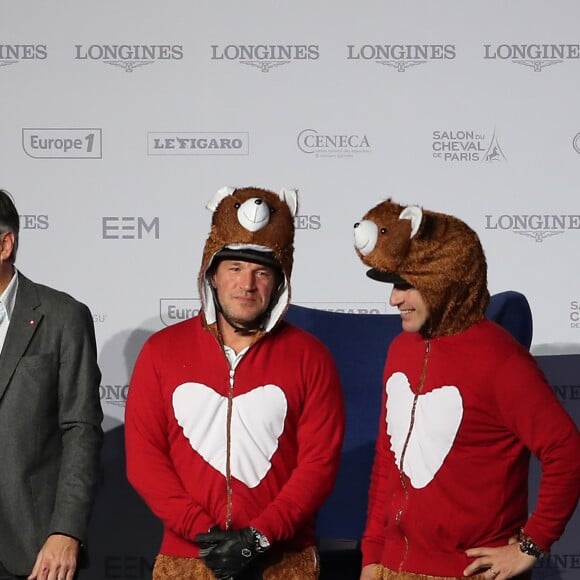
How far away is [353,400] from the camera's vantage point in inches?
141

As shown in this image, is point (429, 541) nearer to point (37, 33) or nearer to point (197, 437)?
point (197, 437)

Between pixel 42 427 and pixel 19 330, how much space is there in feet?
0.74

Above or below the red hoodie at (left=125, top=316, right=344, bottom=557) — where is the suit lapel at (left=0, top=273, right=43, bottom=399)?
above

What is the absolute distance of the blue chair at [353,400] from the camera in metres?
3.54

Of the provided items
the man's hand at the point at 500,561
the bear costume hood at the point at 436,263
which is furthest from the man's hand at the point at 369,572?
the bear costume hood at the point at 436,263

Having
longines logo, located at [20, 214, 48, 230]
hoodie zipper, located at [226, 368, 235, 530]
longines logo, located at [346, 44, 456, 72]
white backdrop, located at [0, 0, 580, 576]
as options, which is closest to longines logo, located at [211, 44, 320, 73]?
→ white backdrop, located at [0, 0, 580, 576]

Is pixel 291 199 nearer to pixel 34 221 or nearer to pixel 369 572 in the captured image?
pixel 369 572

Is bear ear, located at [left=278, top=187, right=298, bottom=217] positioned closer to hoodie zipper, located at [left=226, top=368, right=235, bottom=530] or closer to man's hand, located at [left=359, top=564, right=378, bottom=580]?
hoodie zipper, located at [left=226, top=368, right=235, bottom=530]

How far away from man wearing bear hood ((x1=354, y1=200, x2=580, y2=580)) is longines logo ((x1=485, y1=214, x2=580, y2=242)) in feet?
4.64

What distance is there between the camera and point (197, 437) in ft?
8.98

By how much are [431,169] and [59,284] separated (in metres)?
1.26

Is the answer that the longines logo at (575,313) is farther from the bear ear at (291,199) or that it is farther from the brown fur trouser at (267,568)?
the brown fur trouser at (267,568)

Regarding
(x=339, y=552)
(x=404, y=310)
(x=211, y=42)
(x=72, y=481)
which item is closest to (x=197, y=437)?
(x=72, y=481)

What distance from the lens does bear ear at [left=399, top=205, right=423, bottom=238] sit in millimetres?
2648
